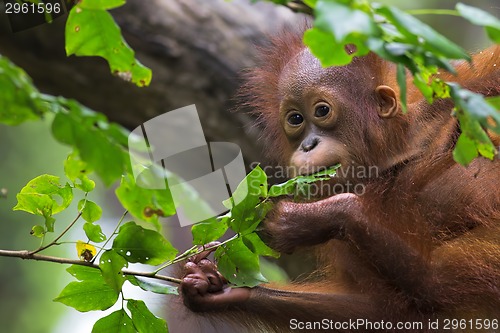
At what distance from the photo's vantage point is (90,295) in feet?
5.68

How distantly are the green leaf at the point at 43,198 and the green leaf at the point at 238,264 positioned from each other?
396 mm

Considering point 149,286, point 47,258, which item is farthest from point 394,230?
point 47,258

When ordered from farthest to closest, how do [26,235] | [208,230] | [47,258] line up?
[26,235] → [208,230] → [47,258]

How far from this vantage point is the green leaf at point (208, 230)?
70.6 inches

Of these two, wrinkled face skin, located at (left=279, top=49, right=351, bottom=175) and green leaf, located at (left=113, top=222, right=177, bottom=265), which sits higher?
green leaf, located at (left=113, top=222, right=177, bottom=265)

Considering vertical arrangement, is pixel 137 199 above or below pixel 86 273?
above

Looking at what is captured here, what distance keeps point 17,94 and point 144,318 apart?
840mm

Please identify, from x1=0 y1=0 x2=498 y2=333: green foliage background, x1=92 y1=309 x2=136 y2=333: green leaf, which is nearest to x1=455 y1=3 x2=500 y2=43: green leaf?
x1=92 y1=309 x2=136 y2=333: green leaf

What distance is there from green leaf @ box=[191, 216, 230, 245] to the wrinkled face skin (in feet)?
2.18

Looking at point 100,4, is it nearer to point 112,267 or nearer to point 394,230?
point 112,267

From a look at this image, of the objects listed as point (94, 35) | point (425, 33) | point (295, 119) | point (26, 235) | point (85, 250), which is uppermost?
point (425, 33)

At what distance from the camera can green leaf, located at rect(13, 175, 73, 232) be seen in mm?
1704

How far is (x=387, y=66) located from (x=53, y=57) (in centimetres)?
210

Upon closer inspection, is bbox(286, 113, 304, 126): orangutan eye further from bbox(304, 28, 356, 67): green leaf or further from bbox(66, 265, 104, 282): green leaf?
bbox(304, 28, 356, 67): green leaf
